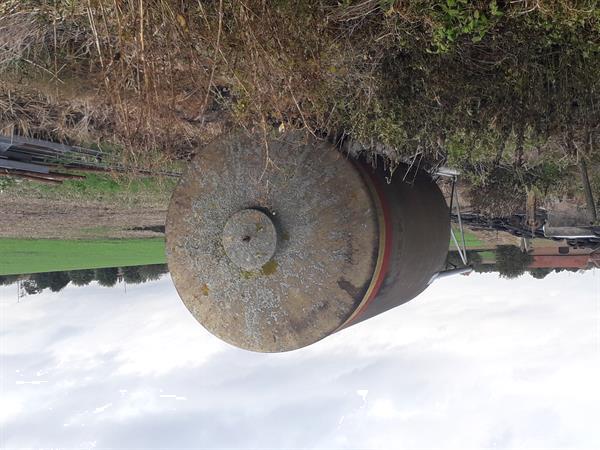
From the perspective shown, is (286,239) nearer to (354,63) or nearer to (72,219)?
(354,63)

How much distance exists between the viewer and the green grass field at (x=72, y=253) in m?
9.41

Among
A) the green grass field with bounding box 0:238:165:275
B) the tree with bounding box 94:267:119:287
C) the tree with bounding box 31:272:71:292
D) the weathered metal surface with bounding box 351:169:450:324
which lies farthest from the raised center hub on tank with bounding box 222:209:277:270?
the tree with bounding box 31:272:71:292

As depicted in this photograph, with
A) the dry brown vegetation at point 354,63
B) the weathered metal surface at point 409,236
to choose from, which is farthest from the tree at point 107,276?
the weathered metal surface at point 409,236

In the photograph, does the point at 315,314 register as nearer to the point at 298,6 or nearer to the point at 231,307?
the point at 231,307

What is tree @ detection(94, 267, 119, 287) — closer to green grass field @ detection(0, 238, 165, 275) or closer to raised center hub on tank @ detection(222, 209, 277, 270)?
green grass field @ detection(0, 238, 165, 275)

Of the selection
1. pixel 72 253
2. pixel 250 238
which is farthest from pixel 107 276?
pixel 250 238

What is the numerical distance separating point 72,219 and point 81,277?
749 centimetres

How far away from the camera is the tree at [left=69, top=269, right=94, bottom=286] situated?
14633 millimetres

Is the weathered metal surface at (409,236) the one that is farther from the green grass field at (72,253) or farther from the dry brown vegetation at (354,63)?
the green grass field at (72,253)

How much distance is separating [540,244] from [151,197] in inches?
245

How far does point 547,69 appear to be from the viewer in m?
2.90

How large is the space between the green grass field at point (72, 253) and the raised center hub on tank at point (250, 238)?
21.7ft

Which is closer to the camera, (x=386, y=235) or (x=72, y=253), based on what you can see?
(x=386, y=235)

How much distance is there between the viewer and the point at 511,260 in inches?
404
